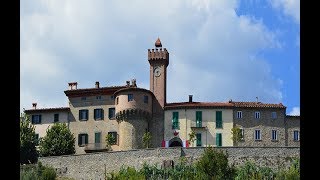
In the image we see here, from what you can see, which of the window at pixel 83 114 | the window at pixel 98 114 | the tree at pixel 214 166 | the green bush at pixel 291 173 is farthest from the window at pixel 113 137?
the green bush at pixel 291 173

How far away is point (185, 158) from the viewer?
202ft

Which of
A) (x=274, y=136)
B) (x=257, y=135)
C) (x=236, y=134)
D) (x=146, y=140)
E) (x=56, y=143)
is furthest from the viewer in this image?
(x=257, y=135)

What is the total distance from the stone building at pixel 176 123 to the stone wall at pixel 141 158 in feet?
15.4

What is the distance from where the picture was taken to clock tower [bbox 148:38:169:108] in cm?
7012

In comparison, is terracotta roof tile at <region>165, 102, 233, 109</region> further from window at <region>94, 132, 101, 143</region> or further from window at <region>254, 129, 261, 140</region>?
window at <region>94, 132, 101, 143</region>

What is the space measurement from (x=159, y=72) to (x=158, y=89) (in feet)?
6.92

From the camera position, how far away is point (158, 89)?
7075cm

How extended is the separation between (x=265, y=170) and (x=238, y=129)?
8234 mm

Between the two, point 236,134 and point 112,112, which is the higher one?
point 112,112

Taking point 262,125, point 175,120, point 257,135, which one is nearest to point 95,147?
point 175,120

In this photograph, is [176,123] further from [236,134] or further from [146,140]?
[236,134]
